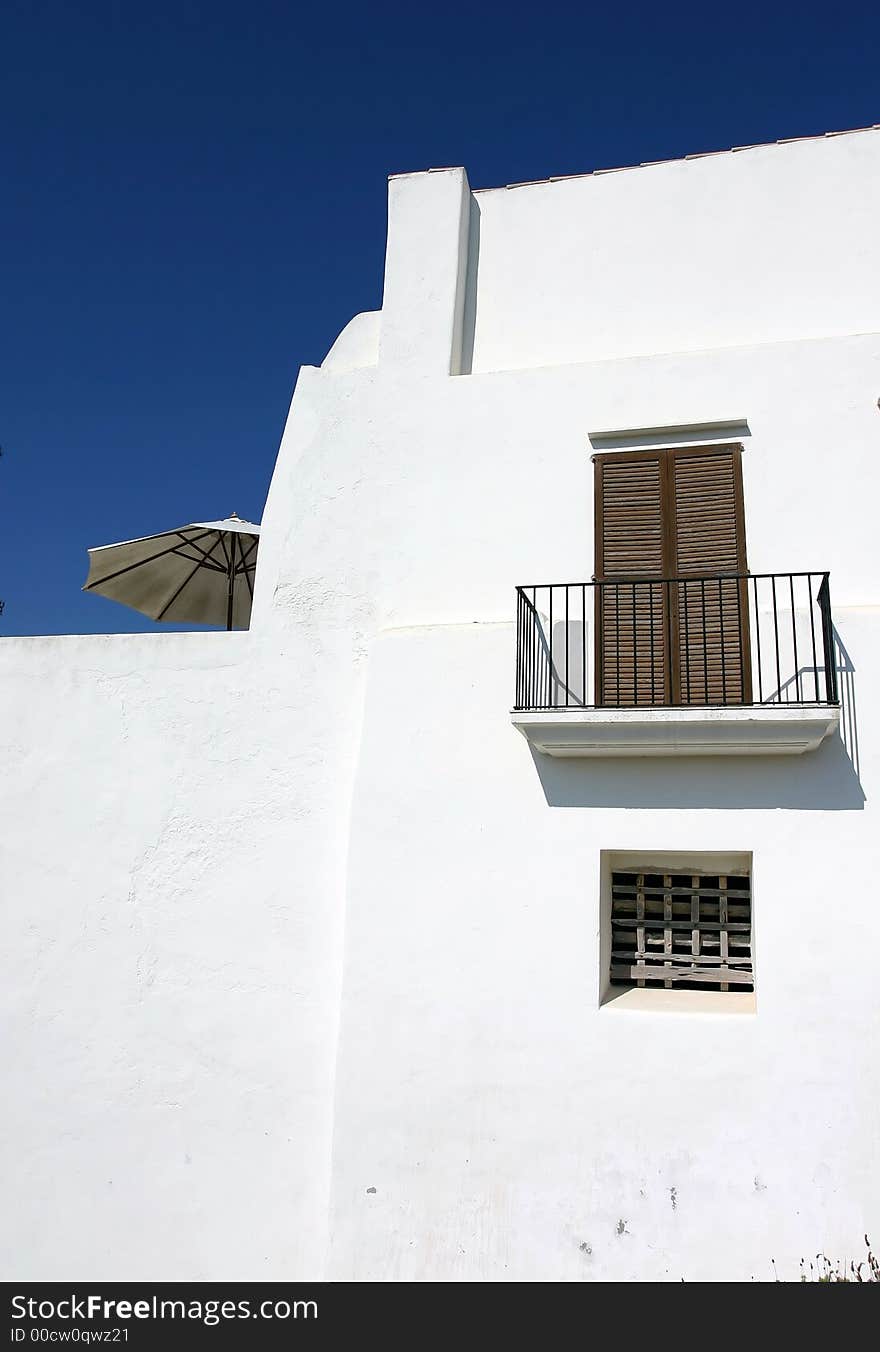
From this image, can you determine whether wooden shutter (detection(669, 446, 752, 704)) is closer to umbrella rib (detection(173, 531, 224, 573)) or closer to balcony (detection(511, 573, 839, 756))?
balcony (detection(511, 573, 839, 756))

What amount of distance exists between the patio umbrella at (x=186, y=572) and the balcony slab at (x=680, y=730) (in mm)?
4384

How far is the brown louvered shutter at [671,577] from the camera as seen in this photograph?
6426 mm

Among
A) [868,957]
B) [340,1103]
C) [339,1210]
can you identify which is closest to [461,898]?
[340,1103]

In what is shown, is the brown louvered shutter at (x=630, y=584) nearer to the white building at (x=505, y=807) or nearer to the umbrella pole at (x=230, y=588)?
the white building at (x=505, y=807)

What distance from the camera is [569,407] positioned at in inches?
288

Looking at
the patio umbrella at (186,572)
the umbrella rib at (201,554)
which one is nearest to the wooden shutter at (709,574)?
the patio umbrella at (186,572)

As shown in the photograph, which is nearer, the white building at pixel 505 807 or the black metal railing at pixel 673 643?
the white building at pixel 505 807

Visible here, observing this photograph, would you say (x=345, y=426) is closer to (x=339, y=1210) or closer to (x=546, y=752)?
(x=546, y=752)

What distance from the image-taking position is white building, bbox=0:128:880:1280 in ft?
19.0

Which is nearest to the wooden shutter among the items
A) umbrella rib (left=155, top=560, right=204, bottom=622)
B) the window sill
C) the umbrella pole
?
the window sill

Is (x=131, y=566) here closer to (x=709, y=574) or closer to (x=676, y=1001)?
(x=709, y=574)

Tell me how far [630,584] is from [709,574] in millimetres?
546

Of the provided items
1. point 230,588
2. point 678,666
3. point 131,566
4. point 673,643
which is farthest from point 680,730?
point 131,566

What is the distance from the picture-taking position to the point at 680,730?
19.7 ft
